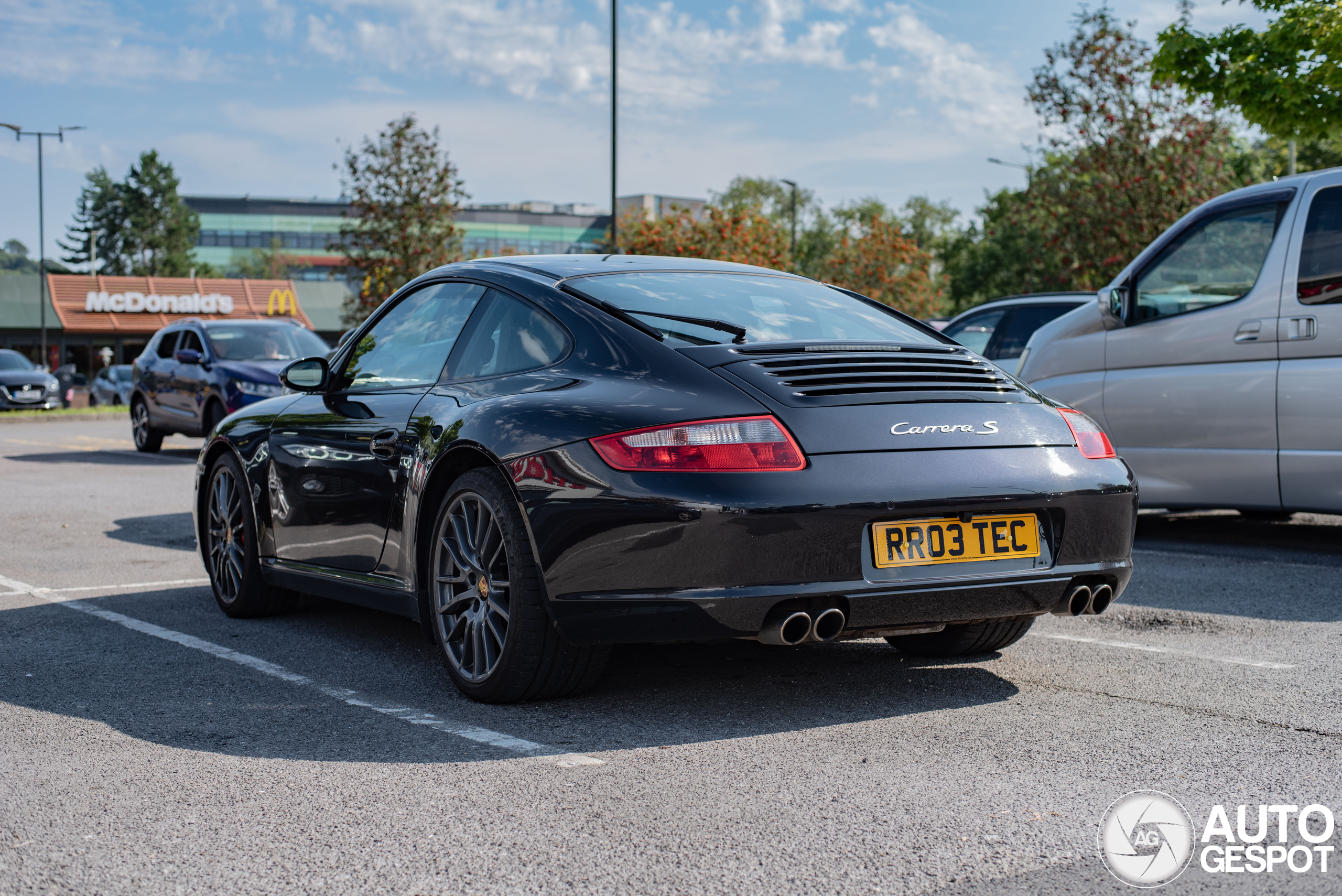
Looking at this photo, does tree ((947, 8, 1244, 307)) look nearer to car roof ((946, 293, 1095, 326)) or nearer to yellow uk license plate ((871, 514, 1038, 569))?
car roof ((946, 293, 1095, 326))

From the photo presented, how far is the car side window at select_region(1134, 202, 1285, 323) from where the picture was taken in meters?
7.29

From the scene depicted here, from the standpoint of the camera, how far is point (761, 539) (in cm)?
367

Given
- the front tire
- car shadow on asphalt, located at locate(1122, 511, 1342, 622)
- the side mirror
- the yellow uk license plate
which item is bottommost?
car shadow on asphalt, located at locate(1122, 511, 1342, 622)

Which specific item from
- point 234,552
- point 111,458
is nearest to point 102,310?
point 111,458

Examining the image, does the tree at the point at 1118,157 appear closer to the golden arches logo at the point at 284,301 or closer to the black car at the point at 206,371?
the black car at the point at 206,371

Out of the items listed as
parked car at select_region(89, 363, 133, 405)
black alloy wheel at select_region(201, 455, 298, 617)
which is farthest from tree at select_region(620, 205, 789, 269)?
black alloy wheel at select_region(201, 455, 298, 617)

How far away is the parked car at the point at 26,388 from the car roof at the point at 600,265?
2989 centimetres

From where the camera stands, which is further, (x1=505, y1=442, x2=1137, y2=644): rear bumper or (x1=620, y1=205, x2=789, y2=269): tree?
(x1=620, y1=205, x2=789, y2=269): tree

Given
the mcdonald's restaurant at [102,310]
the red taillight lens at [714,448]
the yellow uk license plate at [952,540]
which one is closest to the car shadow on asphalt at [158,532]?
the red taillight lens at [714,448]

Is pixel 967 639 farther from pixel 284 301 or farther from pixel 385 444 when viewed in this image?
pixel 284 301

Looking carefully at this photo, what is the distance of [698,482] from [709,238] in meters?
24.6

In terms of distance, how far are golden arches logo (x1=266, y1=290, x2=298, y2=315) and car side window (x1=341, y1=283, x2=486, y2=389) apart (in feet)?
215

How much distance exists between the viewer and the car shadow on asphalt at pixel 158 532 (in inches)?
333

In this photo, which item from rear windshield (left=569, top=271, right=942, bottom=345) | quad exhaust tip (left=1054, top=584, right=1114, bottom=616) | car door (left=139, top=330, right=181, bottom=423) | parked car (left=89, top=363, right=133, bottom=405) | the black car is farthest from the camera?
parked car (left=89, top=363, right=133, bottom=405)
